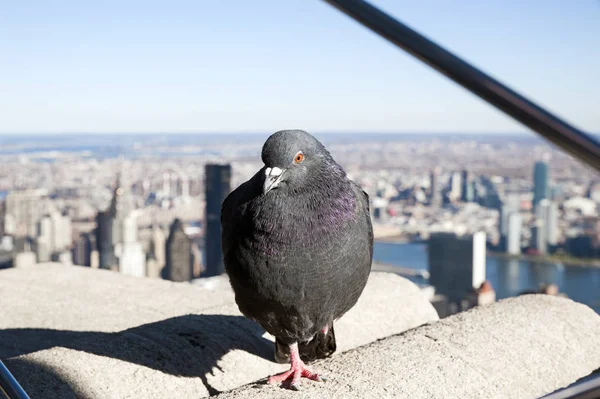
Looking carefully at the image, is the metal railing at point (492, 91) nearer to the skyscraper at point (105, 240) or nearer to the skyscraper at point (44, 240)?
the skyscraper at point (105, 240)

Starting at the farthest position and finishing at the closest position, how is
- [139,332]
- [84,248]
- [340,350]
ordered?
[84,248], [340,350], [139,332]

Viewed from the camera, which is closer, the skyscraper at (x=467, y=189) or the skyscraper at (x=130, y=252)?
the skyscraper at (x=130, y=252)

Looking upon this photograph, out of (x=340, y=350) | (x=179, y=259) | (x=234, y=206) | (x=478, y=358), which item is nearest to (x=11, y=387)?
(x=234, y=206)

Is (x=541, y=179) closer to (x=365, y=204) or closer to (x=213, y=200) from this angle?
(x=213, y=200)

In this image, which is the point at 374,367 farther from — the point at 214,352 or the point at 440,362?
the point at 214,352

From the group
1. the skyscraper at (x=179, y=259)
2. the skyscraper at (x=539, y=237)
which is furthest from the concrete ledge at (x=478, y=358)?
the skyscraper at (x=539, y=237)

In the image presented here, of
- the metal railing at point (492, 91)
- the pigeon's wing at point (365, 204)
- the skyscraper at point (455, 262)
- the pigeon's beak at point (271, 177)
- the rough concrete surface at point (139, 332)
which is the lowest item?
the skyscraper at point (455, 262)
